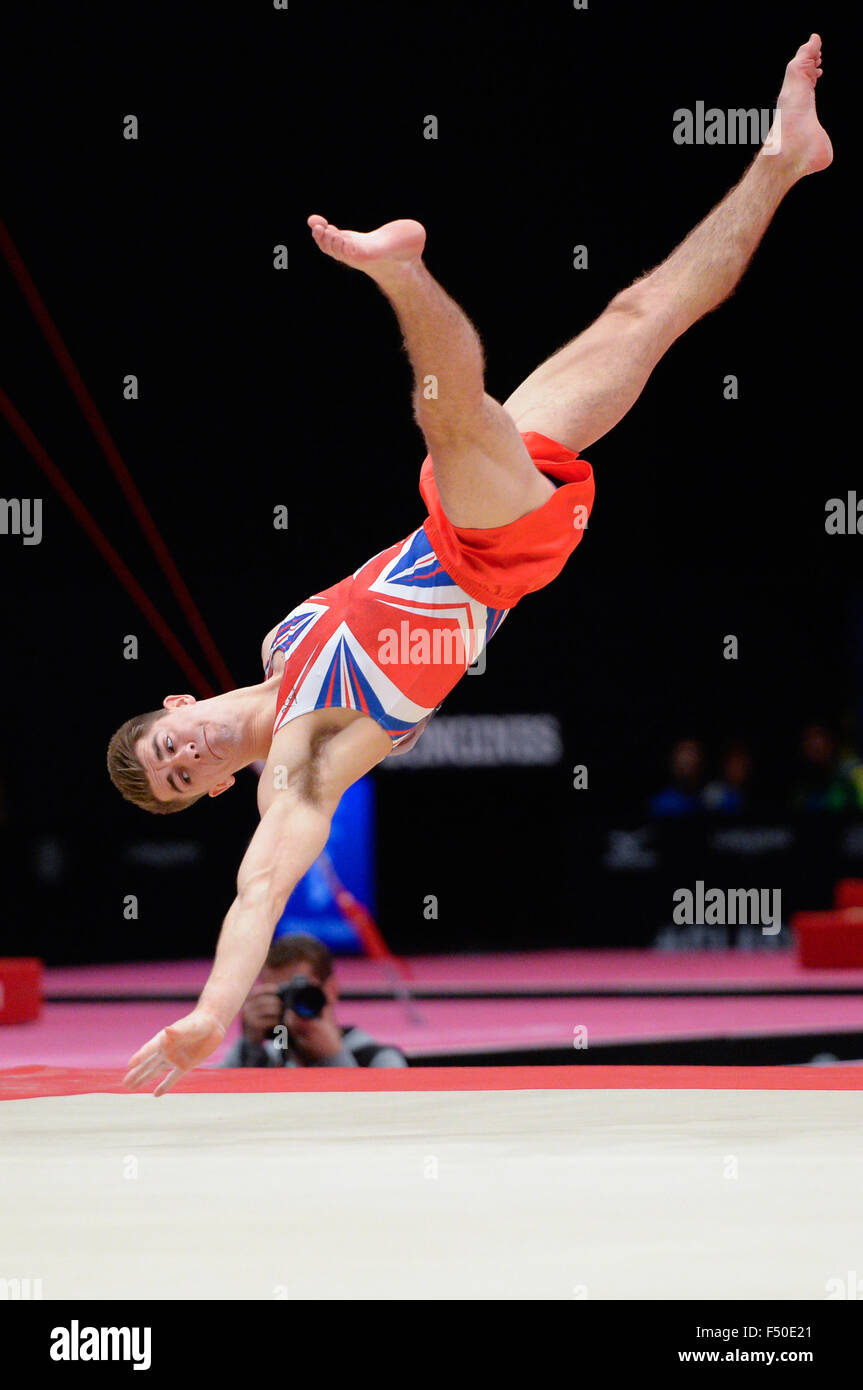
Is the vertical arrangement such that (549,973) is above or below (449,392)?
below

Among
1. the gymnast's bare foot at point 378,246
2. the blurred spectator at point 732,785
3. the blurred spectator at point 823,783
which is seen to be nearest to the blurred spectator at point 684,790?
the blurred spectator at point 732,785

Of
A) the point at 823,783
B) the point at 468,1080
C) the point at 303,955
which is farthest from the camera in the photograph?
the point at 823,783

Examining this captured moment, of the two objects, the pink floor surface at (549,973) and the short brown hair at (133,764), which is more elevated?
the short brown hair at (133,764)

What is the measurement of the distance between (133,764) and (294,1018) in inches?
→ 54.0

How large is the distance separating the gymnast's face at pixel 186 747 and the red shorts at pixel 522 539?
0.55 m

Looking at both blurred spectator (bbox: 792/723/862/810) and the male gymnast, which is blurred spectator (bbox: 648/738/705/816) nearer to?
blurred spectator (bbox: 792/723/862/810)

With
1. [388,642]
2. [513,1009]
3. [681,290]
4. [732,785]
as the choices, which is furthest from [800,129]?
[732,785]

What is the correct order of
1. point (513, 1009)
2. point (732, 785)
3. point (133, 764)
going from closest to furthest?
1. point (133, 764)
2. point (513, 1009)
3. point (732, 785)

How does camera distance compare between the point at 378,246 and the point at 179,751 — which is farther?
the point at 179,751

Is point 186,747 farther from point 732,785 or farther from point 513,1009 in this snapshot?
point 732,785

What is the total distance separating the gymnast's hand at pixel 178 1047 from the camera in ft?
9.28

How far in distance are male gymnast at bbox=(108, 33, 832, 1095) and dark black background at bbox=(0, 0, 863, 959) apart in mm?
5602

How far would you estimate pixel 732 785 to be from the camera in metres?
10.5

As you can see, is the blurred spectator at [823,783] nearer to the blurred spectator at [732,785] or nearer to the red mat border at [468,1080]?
the blurred spectator at [732,785]
